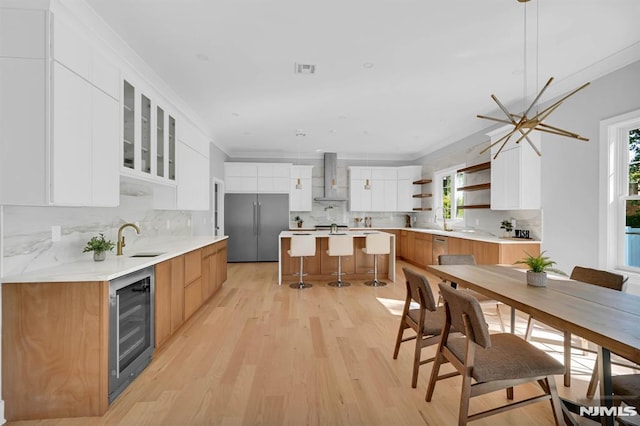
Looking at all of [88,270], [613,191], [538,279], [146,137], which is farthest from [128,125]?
[613,191]

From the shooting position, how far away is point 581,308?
1655 millimetres

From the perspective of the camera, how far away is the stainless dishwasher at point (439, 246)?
18.5ft

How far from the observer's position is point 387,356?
268 centimetres

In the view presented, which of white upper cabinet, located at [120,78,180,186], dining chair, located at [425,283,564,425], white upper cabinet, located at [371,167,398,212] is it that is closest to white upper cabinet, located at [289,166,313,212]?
white upper cabinet, located at [371,167,398,212]

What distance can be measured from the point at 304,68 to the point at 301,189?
15.3 feet

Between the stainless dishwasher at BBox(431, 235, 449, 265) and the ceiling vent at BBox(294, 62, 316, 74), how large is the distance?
3.92m

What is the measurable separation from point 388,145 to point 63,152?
620 centimetres

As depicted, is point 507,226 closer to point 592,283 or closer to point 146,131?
point 592,283

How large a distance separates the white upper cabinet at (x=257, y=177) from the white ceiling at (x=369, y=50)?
8.23 feet

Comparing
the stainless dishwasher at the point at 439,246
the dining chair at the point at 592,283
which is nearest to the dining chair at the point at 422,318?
the dining chair at the point at 592,283

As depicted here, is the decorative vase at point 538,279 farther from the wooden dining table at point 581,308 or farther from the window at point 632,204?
the window at point 632,204

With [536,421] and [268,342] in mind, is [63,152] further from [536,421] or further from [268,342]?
[536,421]

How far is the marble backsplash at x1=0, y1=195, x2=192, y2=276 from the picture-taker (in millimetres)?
1908

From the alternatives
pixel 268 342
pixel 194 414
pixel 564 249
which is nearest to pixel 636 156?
pixel 564 249
